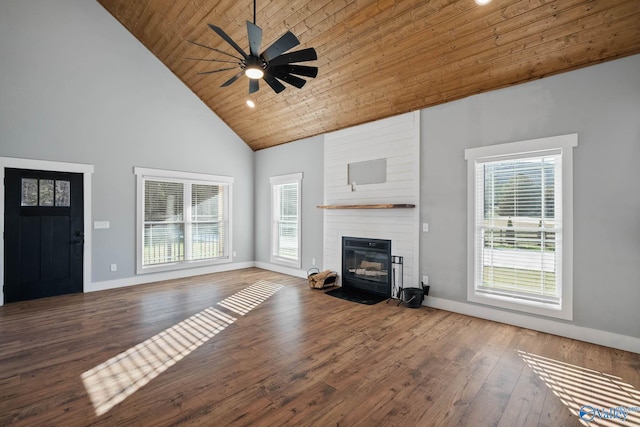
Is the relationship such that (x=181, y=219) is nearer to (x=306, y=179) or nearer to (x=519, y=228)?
(x=306, y=179)

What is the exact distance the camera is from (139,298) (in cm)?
497

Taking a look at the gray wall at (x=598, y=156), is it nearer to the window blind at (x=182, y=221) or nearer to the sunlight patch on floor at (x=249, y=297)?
the sunlight patch on floor at (x=249, y=297)

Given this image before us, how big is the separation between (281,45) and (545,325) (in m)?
4.27

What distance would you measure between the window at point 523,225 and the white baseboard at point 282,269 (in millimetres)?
3422

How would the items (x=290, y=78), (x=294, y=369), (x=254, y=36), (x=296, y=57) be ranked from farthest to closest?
(x=290, y=78), (x=296, y=57), (x=254, y=36), (x=294, y=369)

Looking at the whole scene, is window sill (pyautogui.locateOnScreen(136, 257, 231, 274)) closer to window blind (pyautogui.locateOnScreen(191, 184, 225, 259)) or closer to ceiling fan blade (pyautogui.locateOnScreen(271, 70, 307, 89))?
window blind (pyautogui.locateOnScreen(191, 184, 225, 259))

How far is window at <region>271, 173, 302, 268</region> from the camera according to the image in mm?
6777

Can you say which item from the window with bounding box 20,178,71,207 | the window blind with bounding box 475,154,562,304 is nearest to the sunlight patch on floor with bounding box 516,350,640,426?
the window blind with bounding box 475,154,562,304

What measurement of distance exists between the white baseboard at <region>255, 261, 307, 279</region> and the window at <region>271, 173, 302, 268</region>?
0.10m

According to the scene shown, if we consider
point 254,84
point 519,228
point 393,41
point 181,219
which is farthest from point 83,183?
point 519,228

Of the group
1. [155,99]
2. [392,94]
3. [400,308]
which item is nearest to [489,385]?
[400,308]

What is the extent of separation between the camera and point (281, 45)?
2949 mm

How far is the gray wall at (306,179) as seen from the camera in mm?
6302

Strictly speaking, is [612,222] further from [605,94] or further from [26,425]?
[26,425]
